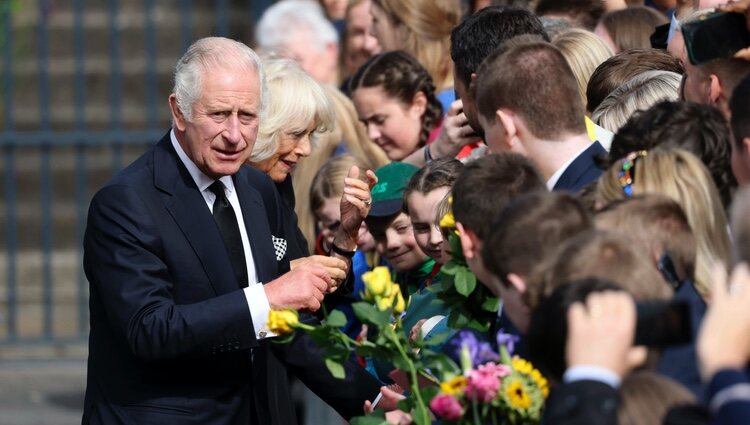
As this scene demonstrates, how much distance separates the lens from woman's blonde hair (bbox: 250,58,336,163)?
4.96m

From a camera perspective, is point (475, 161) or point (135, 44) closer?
point (475, 161)

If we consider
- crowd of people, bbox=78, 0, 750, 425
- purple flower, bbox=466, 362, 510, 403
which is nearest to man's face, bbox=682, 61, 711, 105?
crowd of people, bbox=78, 0, 750, 425

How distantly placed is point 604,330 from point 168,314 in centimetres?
168

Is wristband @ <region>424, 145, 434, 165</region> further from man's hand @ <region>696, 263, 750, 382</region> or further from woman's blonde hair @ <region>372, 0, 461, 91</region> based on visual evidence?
man's hand @ <region>696, 263, 750, 382</region>

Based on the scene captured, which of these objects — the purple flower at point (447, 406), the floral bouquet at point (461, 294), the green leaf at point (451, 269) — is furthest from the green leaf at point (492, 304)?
the purple flower at point (447, 406)

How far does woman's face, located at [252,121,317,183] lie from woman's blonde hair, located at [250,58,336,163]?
22 millimetres

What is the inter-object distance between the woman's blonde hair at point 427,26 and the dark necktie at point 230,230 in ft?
7.89

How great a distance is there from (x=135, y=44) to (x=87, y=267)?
6.03m

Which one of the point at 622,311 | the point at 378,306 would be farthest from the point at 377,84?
the point at 622,311

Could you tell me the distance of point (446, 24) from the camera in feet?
21.3

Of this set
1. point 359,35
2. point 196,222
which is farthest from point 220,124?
point 359,35

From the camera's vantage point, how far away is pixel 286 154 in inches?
198

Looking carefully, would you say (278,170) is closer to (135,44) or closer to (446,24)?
(446,24)

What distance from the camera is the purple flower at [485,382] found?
2893mm
